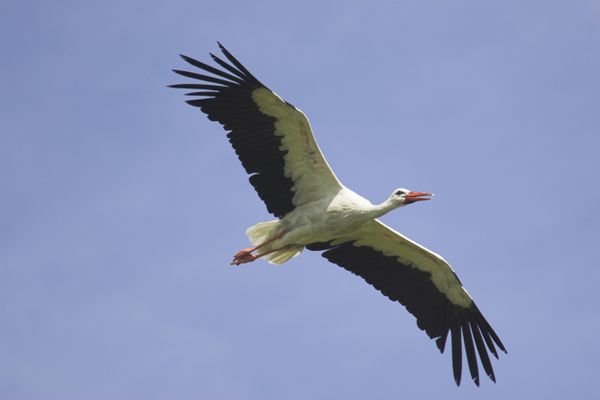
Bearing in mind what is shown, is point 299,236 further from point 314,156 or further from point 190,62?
point 190,62

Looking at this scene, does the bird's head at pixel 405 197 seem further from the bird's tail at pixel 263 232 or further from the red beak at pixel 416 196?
the bird's tail at pixel 263 232

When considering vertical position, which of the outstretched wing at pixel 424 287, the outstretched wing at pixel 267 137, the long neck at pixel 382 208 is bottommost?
the outstretched wing at pixel 424 287

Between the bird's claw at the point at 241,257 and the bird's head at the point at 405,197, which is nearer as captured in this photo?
the bird's head at the point at 405,197

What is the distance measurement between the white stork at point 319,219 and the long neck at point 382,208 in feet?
0.05

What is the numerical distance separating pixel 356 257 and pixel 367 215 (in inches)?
56.5

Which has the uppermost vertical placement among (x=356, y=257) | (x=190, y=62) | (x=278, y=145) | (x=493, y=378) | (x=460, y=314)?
(x=190, y=62)

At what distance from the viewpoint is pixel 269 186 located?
14516mm

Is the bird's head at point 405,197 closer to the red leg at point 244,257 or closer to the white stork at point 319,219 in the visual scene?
the white stork at point 319,219

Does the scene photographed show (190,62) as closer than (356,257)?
Yes

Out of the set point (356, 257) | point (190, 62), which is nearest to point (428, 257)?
point (356, 257)

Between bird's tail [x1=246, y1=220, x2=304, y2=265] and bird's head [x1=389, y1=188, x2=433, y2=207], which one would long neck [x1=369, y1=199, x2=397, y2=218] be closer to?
bird's head [x1=389, y1=188, x2=433, y2=207]

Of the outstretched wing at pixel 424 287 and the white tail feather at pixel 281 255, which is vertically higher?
the white tail feather at pixel 281 255

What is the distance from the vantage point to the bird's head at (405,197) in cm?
1418

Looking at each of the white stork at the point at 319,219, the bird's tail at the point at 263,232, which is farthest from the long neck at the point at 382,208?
the bird's tail at the point at 263,232
